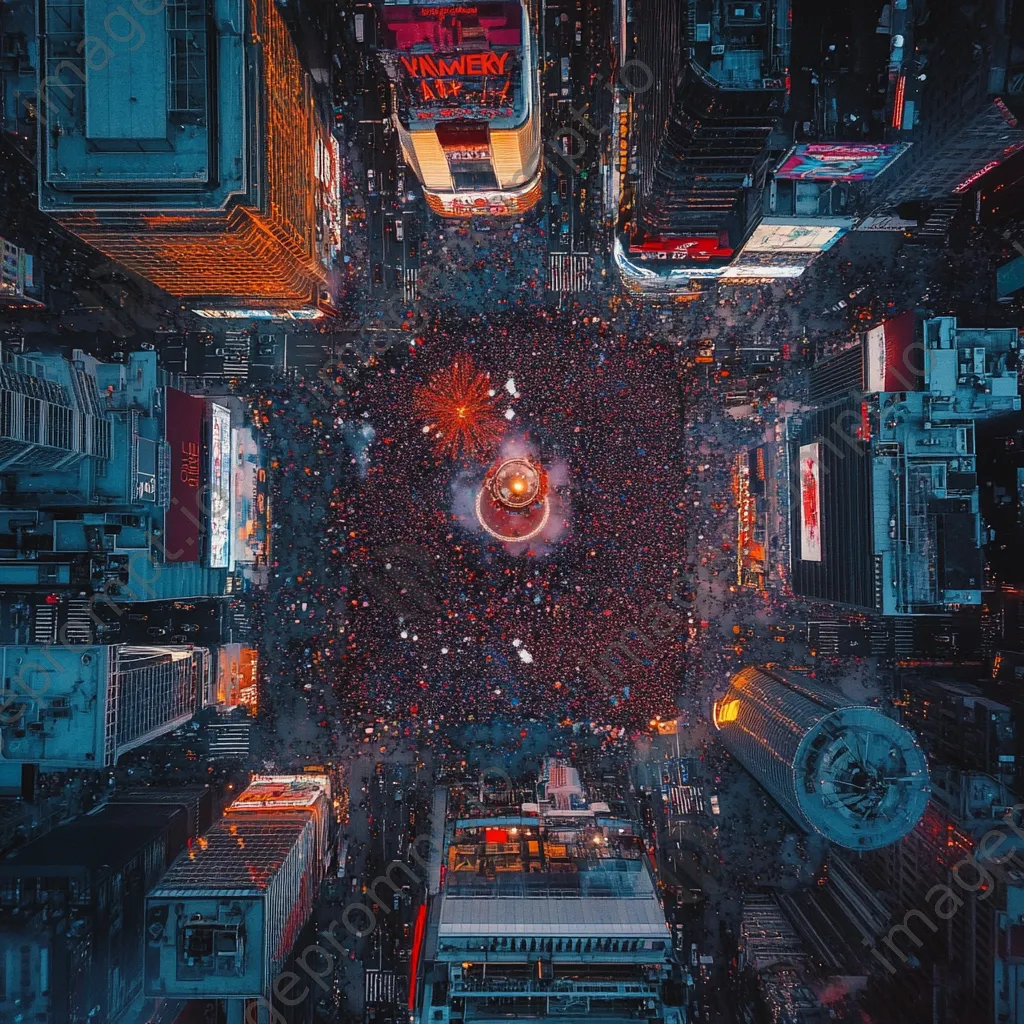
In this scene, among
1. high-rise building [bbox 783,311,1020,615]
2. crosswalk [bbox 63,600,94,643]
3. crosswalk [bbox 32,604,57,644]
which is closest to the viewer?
high-rise building [bbox 783,311,1020,615]

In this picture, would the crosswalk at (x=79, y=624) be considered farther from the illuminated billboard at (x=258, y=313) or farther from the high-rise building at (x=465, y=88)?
the high-rise building at (x=465, y=88)

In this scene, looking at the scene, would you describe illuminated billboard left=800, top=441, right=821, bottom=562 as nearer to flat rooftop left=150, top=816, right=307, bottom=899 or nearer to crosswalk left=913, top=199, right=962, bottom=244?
crosswalk left=913, top=199, right=962, bottom=244

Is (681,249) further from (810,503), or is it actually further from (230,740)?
(230,740)

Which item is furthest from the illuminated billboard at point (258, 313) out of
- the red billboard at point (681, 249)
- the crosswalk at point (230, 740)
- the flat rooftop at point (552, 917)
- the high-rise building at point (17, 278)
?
the flat rooftop at point (552, 917)

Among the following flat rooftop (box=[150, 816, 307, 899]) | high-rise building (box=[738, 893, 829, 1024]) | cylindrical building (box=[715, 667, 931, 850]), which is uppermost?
cylindrical building (box=[715, 667, 931, 850])

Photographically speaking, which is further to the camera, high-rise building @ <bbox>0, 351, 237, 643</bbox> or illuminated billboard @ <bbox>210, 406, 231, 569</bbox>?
illuminated billboard @ <bbox>210, 406, 231, 569</bbox>

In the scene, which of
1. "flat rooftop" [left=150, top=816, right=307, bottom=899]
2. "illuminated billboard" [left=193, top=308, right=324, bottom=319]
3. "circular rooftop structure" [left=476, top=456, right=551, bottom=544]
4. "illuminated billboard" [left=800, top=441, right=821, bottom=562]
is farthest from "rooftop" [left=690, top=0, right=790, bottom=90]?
"flat rooftop" [left=150, top=816, right=307, bottom=899]
